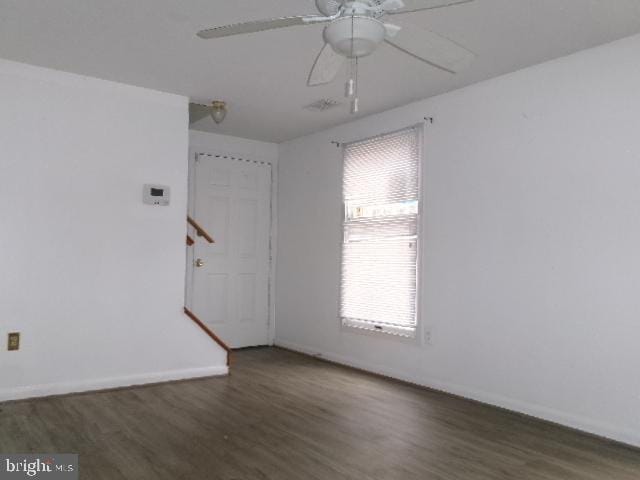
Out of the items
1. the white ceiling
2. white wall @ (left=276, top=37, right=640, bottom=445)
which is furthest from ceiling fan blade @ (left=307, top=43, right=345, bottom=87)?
white wall @ (left=276, top=37, right=640, bottom=445)

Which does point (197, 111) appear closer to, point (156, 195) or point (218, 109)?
point (218, 109)

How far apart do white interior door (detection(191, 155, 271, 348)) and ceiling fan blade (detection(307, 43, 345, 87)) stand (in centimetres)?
348

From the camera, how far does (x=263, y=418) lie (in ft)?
11.2

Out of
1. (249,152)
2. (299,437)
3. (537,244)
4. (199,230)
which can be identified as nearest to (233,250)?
(199,230)

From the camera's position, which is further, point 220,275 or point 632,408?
point 220,275

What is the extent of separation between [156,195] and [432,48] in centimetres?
291

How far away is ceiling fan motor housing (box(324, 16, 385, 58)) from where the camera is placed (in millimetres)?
1929

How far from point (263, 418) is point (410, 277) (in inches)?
69.9

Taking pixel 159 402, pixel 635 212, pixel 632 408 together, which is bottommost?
pixel 159 402

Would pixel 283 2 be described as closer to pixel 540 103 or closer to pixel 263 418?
pixel 540 103

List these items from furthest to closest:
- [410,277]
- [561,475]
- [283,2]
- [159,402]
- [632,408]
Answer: [410,277] → [159,402] → [632,408] → [283,2] → [561,475]

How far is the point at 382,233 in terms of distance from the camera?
15.6ft

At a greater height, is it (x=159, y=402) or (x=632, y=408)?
(x=632, y=408)

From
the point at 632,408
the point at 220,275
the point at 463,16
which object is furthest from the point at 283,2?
the point at 220,275
